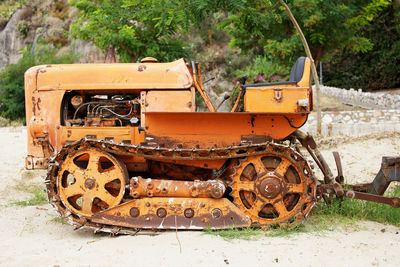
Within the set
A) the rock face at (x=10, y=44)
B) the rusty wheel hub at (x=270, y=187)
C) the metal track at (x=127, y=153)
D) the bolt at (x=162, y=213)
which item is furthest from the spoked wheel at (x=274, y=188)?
the rock face at (x=10, y=44)

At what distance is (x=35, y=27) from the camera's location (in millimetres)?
31547

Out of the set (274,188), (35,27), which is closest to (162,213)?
(274,188)

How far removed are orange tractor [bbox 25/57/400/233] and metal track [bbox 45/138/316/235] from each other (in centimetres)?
1

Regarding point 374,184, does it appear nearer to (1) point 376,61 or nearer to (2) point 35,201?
(2) point 35,201

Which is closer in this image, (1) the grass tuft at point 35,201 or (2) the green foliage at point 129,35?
(1) the grass tuft at point 35,201

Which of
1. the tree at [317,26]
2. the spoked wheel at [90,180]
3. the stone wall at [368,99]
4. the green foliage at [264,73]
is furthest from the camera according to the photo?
the green foliage at [264,73]

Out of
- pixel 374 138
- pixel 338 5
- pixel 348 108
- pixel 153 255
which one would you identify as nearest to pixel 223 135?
pixel 153 255

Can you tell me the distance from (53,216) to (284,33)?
35.6 feet

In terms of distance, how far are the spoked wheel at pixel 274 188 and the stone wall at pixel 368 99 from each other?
32.0ft

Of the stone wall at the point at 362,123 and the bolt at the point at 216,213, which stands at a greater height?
the stone wall at the point at 362,123

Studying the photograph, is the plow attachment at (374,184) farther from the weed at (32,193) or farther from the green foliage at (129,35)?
the green foliage at (129,35)

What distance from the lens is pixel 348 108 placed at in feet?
49.8

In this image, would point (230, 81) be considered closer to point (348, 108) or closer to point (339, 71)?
point (339, 71)

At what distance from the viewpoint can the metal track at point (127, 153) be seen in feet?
14.6
